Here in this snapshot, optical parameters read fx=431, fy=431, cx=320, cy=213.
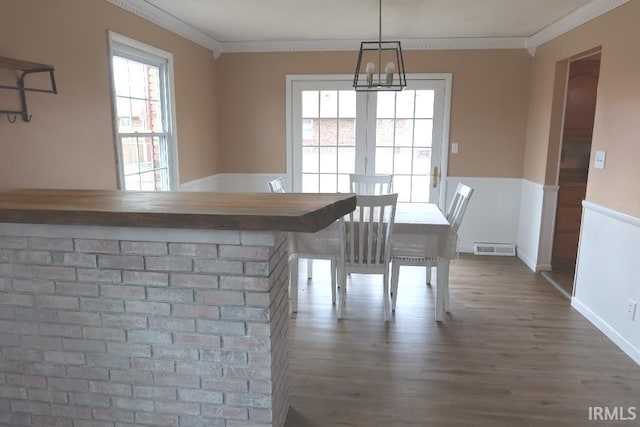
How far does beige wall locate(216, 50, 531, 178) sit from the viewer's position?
15.7 feet

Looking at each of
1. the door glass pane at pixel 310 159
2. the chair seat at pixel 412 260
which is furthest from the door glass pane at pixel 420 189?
the chair seat at pixel 412 260

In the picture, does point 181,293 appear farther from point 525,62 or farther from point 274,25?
point 525,62

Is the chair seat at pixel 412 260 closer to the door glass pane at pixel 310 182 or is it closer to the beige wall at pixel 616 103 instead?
the beige wall at pixel 616 103

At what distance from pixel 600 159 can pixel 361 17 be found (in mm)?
2250

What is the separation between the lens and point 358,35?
178 inches

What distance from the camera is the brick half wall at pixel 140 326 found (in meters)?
1.65

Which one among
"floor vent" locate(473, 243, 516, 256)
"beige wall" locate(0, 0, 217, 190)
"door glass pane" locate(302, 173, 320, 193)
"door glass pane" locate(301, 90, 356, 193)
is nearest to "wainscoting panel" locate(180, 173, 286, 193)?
"door glass pane" locate(302, 173, 320, 193)

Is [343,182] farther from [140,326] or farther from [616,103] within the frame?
[140,326]

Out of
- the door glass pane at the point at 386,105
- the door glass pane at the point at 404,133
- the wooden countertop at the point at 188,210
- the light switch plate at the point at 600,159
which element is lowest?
the wooden countertop at the point at 188,210

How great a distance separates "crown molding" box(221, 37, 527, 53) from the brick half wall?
3615mm

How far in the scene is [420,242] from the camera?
3230mm

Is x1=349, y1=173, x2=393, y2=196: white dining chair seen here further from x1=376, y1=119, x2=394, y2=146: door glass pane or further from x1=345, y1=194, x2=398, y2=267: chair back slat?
x1=345, y1=194, x2=398, y2=267: chair back slat

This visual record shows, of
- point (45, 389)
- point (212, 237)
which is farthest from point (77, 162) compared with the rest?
point (212, 237)

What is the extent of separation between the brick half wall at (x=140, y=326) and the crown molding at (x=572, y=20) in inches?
123
